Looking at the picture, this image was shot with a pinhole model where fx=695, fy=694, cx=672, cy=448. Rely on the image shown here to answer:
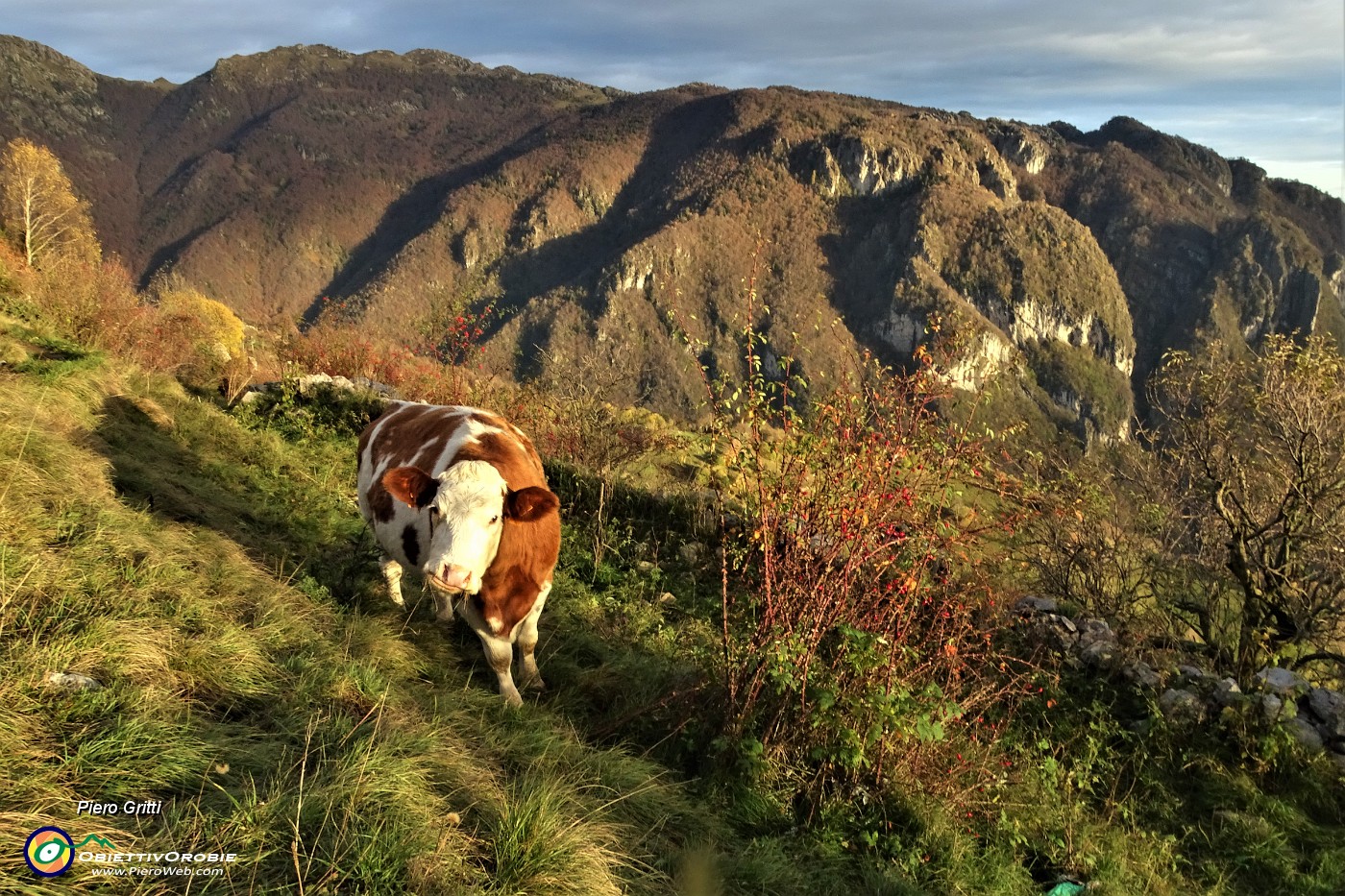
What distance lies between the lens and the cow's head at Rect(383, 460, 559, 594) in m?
4.12

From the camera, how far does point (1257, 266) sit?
584ft

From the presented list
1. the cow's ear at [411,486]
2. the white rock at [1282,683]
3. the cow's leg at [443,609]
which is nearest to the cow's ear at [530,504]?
the cow's ear at [411,486]

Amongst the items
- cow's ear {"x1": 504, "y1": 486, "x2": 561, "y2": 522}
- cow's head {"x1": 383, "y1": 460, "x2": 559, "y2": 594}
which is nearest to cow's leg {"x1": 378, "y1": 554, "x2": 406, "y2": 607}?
cow's head {"x1": 383, "y1": 460, "x2": 559, "y2": 594}

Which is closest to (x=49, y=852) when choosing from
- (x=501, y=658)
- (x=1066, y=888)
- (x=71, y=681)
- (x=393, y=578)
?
(x=71, y=681)

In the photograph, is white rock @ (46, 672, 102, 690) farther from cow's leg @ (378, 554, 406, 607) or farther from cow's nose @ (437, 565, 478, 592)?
cow's leg @ (378, 554, 406, 607)

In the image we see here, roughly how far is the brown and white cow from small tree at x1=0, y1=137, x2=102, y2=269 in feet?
116

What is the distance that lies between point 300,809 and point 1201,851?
19.9 ft

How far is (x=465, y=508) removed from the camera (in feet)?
14.3

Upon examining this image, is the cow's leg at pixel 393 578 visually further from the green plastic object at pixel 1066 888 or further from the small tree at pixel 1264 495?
the small tree at pixel 1264 495

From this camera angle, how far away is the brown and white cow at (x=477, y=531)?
428 centimetres

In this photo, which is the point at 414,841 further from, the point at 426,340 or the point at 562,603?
the point at 426,340

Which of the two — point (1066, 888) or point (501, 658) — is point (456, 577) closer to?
point (501, 658)

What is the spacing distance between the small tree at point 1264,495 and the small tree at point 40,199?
1568 inches

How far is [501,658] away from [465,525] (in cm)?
94
